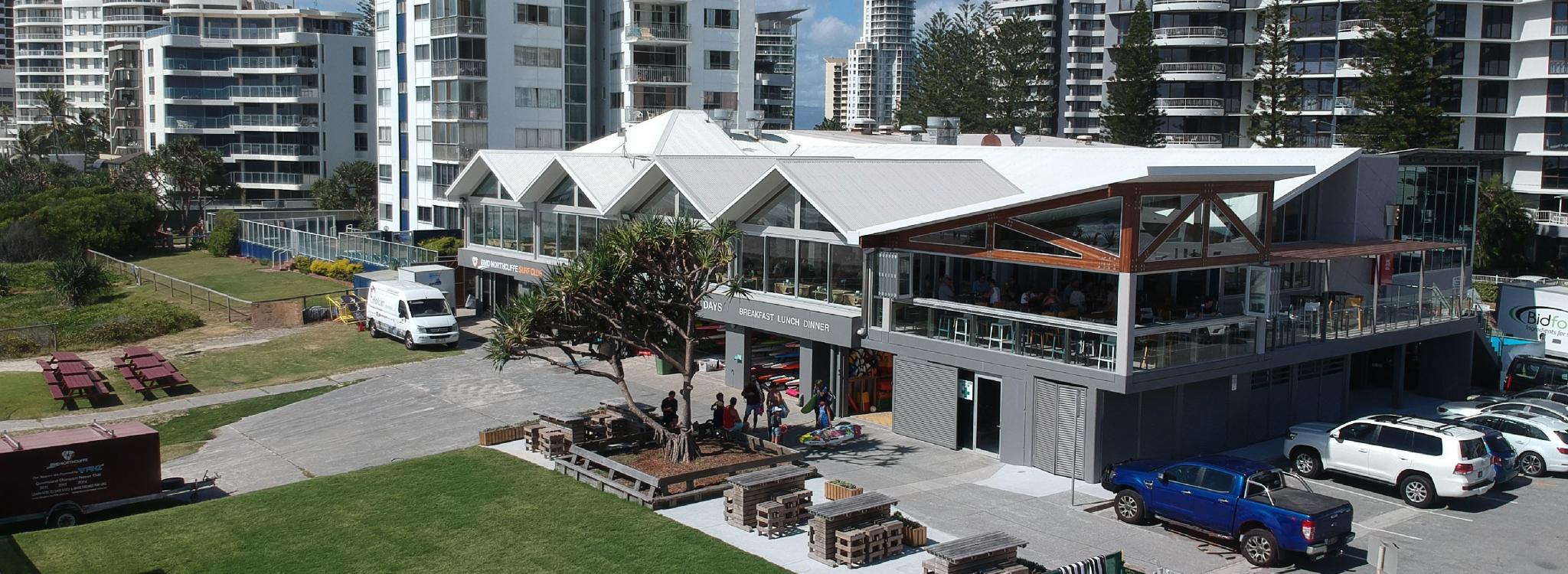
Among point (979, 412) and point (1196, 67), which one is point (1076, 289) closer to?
point (979, 412)

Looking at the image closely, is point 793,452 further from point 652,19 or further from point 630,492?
point 652,19

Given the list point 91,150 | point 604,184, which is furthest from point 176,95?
point 604,184

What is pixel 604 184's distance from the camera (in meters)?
34.7

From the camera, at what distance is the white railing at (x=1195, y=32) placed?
69812 mm

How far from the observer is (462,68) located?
58688 mm

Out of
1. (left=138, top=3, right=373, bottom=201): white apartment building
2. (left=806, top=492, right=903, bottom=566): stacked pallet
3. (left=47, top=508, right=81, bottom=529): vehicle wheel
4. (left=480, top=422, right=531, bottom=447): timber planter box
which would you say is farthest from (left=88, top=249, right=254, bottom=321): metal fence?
(left=806, top=492, right=903, bottom=566): stacked pallet

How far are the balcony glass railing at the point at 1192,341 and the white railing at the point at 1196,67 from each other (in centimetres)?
5073

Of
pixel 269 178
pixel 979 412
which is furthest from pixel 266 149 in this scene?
pixel 979 412

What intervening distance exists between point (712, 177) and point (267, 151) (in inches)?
2433

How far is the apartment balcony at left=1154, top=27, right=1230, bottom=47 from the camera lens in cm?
6981

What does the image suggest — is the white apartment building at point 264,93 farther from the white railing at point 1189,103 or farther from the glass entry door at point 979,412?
the glass entry door at point 979,412

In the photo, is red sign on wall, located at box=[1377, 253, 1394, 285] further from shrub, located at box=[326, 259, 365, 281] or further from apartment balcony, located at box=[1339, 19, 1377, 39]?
apartment balcony, located at box=[1339, 19, 1377, 39]

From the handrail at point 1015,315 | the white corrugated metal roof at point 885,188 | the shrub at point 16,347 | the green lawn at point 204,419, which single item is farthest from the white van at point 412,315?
the handrail at point 1015,315

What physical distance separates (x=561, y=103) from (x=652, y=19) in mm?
6859
